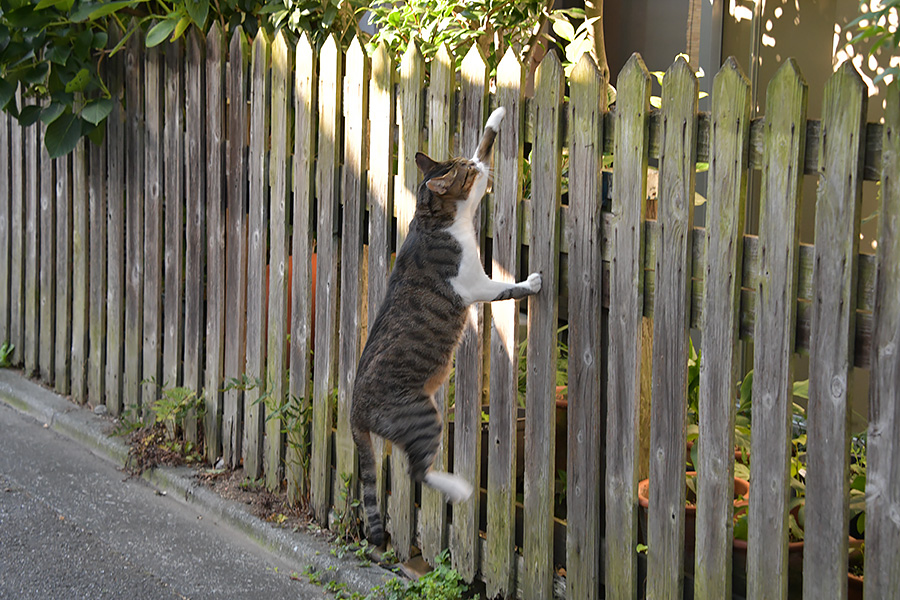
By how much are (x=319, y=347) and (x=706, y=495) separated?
210cm

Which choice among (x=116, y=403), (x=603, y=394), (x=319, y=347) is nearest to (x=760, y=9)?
(x=603, y=394)

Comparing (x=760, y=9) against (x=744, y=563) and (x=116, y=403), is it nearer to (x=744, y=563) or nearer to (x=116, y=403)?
(x=744, y=563)

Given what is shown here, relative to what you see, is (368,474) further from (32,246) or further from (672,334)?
(32,246)

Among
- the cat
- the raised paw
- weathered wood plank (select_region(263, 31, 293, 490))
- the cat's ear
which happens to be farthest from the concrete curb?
the cat's ear

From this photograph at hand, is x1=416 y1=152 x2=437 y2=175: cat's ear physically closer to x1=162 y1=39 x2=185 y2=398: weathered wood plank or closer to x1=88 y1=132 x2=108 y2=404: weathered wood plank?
x1=162 y1=39 x2=185 y2=398: weathered wood plank

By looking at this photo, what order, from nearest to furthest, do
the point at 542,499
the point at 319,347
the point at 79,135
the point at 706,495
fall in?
the point at 706,495 < the point at 542,499 < the point at 319,347 < the point at 79,135

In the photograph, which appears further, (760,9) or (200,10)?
(760,9)

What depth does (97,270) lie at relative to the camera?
19.0 ft

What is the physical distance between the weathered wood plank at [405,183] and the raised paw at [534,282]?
0.74 metres

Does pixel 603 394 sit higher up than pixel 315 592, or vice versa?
pixel 603 394

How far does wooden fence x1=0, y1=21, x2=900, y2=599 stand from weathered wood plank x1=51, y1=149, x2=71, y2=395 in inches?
1.2

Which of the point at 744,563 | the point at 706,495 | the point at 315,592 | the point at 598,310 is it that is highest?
the point at 598,310

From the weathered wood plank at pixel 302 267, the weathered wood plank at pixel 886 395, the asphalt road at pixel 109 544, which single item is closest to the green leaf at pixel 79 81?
the weathered wood plank at pixel 302 267

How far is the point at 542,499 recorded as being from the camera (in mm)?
3533
